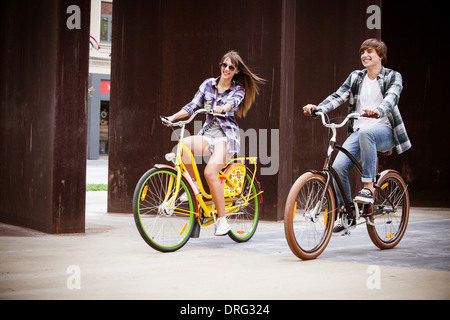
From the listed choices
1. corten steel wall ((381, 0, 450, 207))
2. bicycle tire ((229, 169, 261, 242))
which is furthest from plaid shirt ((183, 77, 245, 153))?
corten steel wall ((381, 0, 450, 207))

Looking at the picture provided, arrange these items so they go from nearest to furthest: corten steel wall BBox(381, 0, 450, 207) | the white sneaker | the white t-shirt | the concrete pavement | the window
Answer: the concrete pavement
the white t-shirt
the white sneaker
corten steel wall BBox(381, 0, 450, 207)
the window

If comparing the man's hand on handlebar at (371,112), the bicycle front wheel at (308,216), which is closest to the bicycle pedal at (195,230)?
the bicycle front wheel at (308,216)

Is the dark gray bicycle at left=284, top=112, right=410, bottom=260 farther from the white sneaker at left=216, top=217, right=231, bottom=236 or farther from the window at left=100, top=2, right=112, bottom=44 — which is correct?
the window at left=100, top=2, right=112, bottom=44

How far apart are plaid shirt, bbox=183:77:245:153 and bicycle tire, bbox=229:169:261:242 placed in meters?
0.50

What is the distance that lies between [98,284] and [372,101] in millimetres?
3109

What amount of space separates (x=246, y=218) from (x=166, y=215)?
1303mm

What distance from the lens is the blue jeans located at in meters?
6.21

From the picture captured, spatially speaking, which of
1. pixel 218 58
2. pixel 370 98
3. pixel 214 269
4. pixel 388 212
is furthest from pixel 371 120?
pixel 218 58

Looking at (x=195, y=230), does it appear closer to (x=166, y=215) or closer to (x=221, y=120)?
(x=166, y=215)

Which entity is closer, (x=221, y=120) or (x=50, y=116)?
(x=221, y=120)

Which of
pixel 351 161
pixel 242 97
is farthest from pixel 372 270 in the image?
pixel 242 97

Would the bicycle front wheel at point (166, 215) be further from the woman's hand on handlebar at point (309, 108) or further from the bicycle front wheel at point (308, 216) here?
the woman's hand on handlebar at point (309, 108)

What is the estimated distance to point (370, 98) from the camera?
6.41 metres

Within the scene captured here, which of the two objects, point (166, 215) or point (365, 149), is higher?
point (365, 149)
